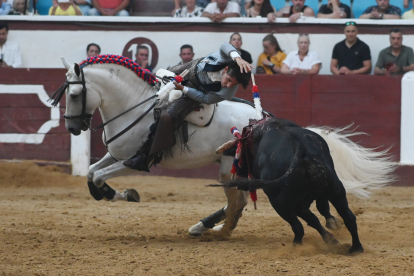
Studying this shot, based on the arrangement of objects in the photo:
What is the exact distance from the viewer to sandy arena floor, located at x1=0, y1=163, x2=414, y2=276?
3.80 metres

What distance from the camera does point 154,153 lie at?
194 inches

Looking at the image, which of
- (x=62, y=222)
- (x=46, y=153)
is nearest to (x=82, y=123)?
(x=62, y=222)

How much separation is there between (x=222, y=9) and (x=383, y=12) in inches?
103

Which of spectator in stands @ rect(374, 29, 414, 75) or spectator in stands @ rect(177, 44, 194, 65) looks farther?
spectator in stands @ rect(177, 44, 194, 65)

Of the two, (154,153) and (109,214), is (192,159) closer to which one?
(154,153)

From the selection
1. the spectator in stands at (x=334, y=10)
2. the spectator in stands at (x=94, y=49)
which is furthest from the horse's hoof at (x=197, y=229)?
the spectator in stands at (x=334, y=10)

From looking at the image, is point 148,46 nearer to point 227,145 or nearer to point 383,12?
point 383,12

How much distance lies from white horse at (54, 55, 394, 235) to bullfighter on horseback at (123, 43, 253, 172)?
0.12m

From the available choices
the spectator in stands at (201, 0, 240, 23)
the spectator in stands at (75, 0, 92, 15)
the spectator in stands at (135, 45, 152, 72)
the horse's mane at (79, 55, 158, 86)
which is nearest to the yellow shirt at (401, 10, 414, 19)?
the spectator in stands at (201, 0, 240, 23)

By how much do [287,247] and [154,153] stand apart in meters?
1.40

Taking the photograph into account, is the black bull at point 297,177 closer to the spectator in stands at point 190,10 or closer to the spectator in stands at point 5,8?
the spectator in stands at point 190,10

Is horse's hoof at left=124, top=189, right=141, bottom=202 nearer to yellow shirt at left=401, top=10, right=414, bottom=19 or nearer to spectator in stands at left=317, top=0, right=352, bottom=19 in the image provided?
spectator in stands at left=317, top=0, right=352, bottom=19

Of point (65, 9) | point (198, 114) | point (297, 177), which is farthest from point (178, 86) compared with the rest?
point (65, 9)

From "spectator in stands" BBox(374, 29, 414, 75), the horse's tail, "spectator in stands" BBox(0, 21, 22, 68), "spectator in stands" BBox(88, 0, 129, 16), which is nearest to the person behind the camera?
the horse's tail
